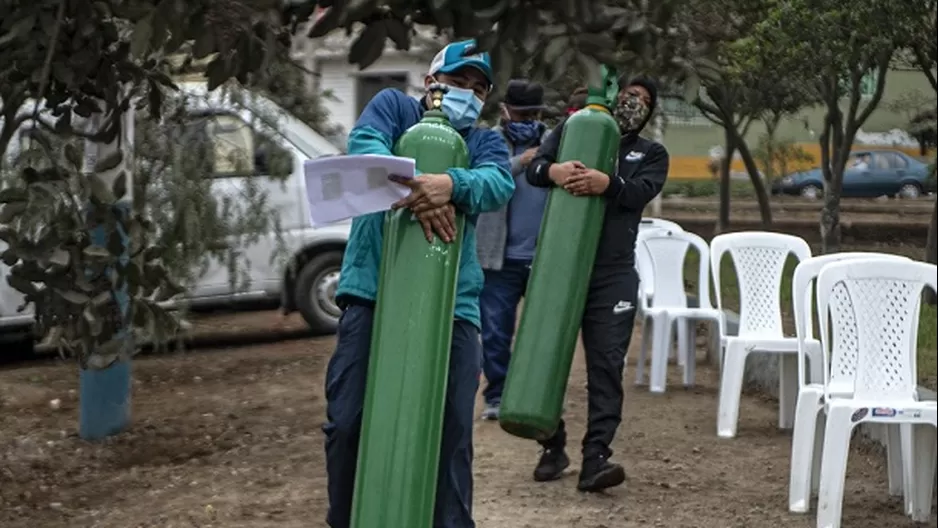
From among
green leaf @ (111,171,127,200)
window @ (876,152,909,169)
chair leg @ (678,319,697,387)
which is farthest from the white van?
window @ (876,152,909,169)

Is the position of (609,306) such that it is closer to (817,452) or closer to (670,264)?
(817,452)

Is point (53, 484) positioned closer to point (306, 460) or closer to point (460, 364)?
point (306, 460)

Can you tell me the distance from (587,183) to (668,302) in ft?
13.3

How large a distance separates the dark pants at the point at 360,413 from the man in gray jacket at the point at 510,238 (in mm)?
3252

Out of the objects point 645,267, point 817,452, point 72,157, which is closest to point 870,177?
point 645,267

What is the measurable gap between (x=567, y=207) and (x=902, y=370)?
4.72ft

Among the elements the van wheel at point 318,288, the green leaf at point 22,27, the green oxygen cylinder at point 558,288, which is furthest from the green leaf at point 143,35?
the van wheel at point 318,288

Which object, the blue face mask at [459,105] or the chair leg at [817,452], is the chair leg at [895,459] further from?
the blue face mask at [459,105]

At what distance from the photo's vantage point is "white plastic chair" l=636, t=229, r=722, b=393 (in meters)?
9.80

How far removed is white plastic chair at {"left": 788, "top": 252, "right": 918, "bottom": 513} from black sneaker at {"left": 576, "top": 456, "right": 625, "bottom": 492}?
2.38 ft

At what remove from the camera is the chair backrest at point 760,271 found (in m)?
8.59

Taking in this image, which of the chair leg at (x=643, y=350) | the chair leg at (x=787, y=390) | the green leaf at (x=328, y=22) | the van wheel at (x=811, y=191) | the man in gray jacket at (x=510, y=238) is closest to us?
the green leaf at (x=328, y=22)

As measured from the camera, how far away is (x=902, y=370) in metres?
6.09

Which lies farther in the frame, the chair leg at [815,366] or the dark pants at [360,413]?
the chair leg at [815,366]
